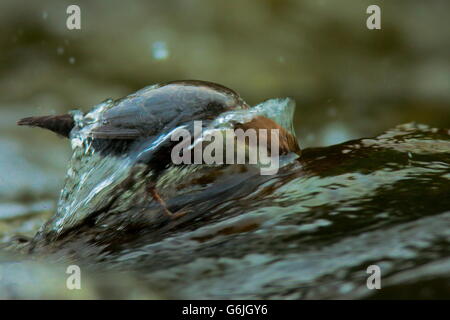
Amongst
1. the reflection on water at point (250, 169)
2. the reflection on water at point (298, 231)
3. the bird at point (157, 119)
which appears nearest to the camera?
the reflection on water at point (298, 231)

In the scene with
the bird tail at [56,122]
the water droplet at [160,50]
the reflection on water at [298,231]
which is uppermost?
the water droplet at [160,50]

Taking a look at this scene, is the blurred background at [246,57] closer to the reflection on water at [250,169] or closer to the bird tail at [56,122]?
the reflection on water at [250,169]

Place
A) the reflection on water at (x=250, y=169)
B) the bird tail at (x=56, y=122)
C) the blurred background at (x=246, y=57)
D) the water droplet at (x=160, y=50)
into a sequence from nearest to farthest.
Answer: the reflection on water at (x=250, y=169), the bird tail at (x=56, y=122), the blurred background at (x=246, y=57), the water droplet at (x=160, y=50)

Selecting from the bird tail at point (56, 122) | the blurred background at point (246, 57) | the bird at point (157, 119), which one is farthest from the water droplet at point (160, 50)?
the bird at point (157, 119)

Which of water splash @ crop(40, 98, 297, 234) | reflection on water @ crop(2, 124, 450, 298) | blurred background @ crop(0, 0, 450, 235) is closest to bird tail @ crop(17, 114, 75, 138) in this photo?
water splash @ crop(40, 98, 297, 234)
